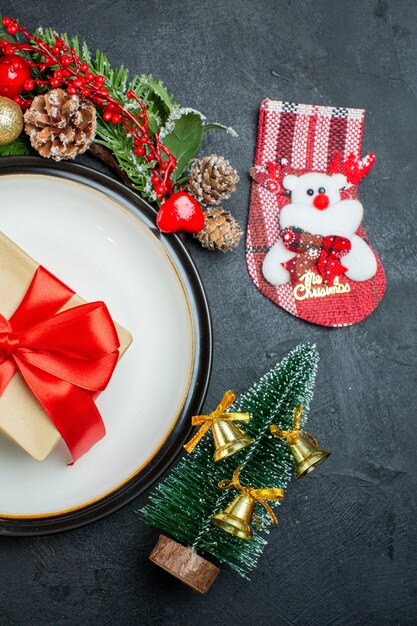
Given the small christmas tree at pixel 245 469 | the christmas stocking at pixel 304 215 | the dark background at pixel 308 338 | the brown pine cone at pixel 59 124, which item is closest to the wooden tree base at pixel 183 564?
the small christmas tree at pixel 245 469

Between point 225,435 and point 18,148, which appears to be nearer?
point 225,435

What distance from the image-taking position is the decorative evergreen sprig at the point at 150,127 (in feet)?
2.60

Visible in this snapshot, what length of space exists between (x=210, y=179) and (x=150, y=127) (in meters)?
0.10

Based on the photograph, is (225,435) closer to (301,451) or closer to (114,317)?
(301,451)

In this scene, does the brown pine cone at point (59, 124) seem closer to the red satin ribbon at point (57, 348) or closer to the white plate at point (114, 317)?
the white plate at point (114, 317)

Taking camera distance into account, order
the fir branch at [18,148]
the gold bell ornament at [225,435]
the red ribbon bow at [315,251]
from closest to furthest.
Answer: the gold bell ornament at [225,435]
the fir branch at [18,148]
the red ribbon bow at [315,251]

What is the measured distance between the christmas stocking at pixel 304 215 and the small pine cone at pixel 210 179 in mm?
94

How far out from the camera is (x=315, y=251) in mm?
898

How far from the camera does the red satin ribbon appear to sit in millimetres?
691

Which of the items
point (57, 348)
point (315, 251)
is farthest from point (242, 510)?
point (315, 251)

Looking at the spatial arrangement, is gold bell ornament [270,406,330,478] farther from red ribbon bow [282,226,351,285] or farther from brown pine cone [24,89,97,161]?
brown pine cone [24,89,97,161]

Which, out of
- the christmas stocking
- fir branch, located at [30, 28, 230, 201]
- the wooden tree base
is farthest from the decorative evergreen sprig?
the wooden tree base

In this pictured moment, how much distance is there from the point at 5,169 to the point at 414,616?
0.84 m

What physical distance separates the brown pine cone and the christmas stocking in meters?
0.25
